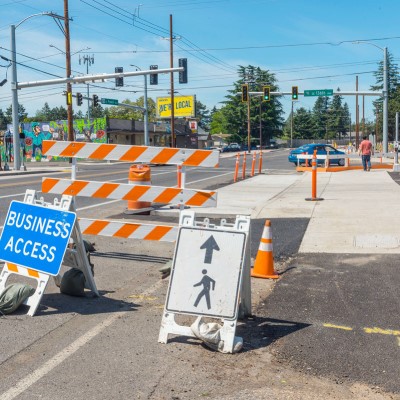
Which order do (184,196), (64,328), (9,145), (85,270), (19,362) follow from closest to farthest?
(19,362) < (64,328) < (85,270) < (184,196) < (9,145)

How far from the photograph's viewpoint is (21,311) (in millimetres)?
5797

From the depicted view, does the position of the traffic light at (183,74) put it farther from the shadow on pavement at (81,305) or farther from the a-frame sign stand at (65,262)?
the shadow on pavement at (81,305)

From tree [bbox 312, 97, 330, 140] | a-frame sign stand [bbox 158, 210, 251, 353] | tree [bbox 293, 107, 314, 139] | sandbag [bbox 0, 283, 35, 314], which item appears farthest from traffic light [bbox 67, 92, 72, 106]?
tree [bbox 312, 97, 330, 140]

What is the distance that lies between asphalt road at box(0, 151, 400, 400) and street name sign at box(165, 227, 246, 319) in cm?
33

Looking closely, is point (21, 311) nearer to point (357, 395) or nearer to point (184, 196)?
point (184, 196)

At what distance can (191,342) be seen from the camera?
499 cm

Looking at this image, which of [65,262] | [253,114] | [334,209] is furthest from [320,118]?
[65,262]

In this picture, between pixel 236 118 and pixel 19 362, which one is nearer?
pixel 19 362

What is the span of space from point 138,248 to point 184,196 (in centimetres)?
216

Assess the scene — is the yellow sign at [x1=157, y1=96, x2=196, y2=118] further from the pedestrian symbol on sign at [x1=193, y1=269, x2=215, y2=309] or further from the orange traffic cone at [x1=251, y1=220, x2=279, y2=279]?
the pedestrian symbol on sign at [x1=193, y1=269, x2=215, y2=309]

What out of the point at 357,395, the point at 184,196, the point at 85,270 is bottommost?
the point at 357,395

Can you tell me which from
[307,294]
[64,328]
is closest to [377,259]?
[307,294]

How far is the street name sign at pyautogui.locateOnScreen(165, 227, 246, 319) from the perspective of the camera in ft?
16.3

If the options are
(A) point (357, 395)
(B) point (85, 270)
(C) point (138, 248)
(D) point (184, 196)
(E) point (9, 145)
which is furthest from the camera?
(E) point (9, 145)
